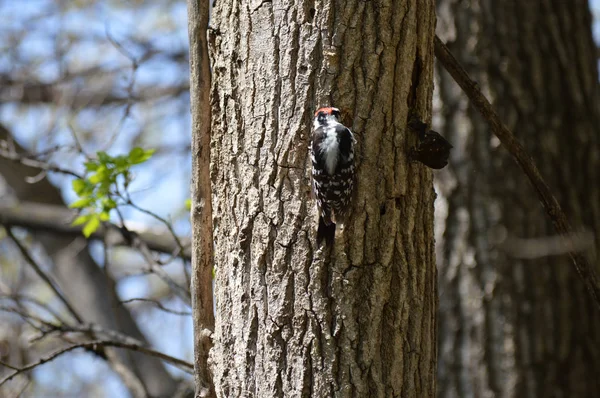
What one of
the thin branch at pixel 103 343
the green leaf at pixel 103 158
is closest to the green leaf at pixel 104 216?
the green leaf at pixel 103 158

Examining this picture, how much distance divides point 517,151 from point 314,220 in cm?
95

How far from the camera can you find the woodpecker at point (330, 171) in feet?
6.48

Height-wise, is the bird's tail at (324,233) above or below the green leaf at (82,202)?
below

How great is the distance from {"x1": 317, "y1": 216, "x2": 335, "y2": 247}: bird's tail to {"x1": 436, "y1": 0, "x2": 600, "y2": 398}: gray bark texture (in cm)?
223

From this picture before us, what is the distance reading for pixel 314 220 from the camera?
6.67 ft

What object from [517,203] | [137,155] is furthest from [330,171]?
[517,203]

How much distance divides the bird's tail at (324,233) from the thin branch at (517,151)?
865 mm

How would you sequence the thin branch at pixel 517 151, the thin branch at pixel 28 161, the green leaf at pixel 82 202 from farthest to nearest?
the thin branch at pixel 28 161, the green leaf at pixel 82 202, the thin branch at pixel 517 151

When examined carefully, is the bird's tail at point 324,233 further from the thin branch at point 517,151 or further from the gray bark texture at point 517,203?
the gray bark texture at point 517,203

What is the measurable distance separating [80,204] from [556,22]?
10.2ft

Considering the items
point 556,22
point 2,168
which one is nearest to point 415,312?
point 556,22

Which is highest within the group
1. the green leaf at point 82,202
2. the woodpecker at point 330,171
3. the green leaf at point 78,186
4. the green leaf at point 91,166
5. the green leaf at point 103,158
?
the green leaf at point 103,158

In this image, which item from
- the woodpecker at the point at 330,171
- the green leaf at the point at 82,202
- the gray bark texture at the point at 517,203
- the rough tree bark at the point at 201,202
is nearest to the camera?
the woodpecker at the point at 330,171

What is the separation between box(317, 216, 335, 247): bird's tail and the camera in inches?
79.4
